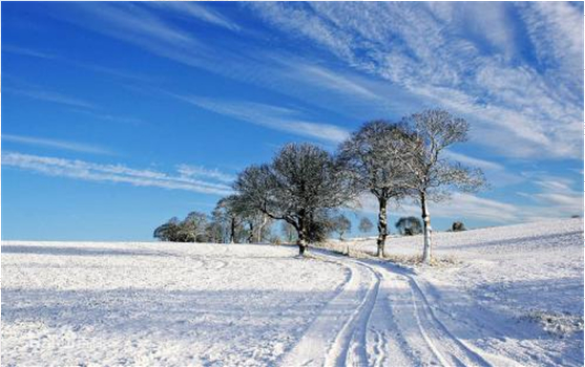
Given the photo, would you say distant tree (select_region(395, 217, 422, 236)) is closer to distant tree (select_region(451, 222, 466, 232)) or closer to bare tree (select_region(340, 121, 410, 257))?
distant tree (select_region(451, 222, 466, 232))

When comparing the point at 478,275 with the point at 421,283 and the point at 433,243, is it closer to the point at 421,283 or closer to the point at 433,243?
the point at 421,283

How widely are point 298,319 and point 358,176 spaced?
2985cm

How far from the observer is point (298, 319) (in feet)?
46.1

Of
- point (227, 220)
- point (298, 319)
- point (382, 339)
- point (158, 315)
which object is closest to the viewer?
point (382, 339)

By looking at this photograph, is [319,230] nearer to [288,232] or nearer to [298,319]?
[288,232]

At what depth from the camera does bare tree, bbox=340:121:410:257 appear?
3816 cm

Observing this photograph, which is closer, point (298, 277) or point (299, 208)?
point (298, 277)

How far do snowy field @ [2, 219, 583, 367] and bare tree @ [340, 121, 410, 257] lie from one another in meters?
12.8

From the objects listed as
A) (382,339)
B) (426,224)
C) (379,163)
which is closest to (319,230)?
(379,163)

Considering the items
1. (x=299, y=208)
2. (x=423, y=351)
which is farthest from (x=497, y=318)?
(x=299, y=208)

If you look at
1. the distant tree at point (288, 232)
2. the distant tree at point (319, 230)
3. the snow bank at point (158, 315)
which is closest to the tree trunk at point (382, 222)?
the distant tree at point (319, 230)

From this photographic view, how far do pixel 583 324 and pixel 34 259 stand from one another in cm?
3752

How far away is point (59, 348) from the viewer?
11.6 m

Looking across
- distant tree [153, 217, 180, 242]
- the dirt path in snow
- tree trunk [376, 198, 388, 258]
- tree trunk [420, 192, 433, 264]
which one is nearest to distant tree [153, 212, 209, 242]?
distant tree [153, 217, 180, 242]
